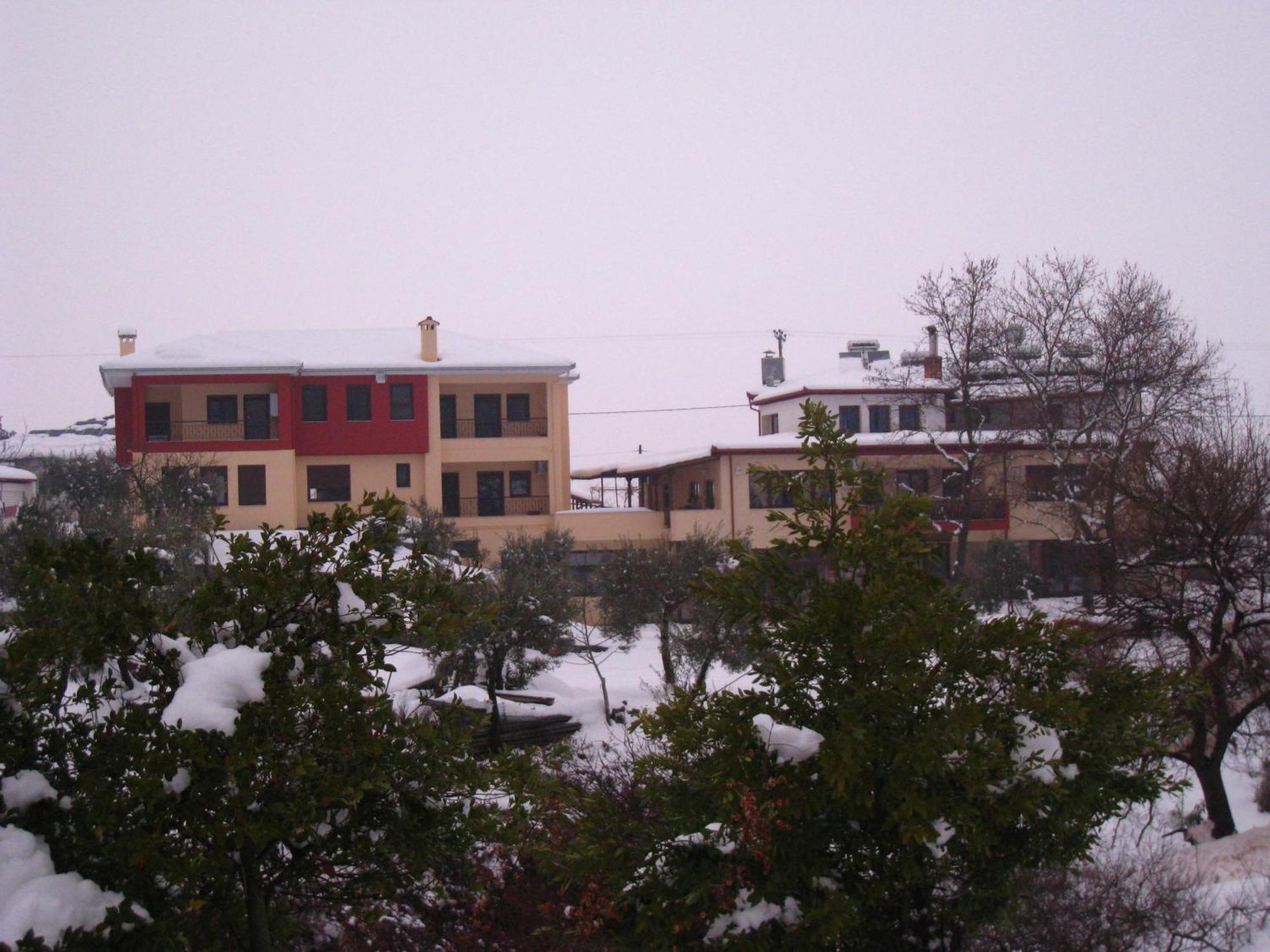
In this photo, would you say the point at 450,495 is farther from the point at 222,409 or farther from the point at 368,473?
the point at 222,409

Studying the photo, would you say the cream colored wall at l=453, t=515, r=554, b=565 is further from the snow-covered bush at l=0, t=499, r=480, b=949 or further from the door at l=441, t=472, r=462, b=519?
the snow-covered bush at l=0, t=499, r=480, b=949

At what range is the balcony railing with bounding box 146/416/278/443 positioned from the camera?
3572 centimetres

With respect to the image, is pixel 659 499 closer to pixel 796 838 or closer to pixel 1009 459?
pixel 1009 459

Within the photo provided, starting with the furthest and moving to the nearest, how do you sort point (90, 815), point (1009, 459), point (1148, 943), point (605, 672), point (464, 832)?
point (1009, 459)
point (605, 672)
point (1148, 943)
point (464, 832)
point (90, 815)

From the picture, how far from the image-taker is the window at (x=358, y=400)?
37.0 meters

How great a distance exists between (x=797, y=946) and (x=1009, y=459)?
33.2 metres

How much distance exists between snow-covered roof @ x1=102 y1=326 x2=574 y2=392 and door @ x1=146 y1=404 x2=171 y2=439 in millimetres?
1242

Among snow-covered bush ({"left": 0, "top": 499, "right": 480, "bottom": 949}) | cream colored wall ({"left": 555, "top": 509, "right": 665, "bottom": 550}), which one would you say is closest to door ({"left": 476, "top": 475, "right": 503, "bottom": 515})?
cream colored wall ({"left": 555, "top": 509, "right": 665, "bottom": 550})

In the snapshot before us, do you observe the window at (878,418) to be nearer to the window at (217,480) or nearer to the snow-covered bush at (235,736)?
the window at (217,480)

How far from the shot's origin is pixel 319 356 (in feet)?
124

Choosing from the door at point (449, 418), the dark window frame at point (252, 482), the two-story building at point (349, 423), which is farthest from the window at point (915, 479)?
the dark window frame at point (252, 482)

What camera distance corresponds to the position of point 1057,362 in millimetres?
31391

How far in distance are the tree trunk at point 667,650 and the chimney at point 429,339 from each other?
55.1ft

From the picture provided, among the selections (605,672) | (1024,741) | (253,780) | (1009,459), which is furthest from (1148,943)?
(1009,459)
